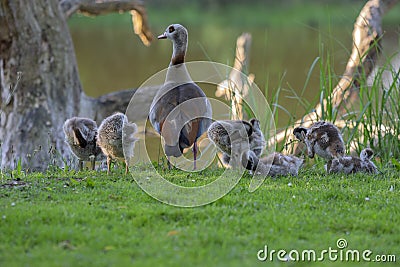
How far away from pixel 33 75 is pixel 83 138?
16.5ft

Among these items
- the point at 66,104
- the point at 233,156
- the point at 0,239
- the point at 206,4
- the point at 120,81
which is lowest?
the point at 0,239

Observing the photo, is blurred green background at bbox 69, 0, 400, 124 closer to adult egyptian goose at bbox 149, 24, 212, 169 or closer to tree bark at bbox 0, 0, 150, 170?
tree bark at bbox 0, 0, 150, 170

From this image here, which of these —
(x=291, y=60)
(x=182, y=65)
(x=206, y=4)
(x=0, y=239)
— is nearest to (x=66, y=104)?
(x=182, y=65)

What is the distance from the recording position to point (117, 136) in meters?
7.29

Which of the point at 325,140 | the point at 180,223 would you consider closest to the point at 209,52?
the point at 325,140

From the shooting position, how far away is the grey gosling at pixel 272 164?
23.6ft

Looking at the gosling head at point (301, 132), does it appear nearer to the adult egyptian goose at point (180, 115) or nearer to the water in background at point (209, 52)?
the adult egyptian goose at point (180, 115)

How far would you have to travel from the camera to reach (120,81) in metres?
25.2

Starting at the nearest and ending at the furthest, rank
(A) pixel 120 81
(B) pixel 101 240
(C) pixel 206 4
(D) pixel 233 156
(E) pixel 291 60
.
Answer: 1. (B) pixel 101 240
2. (D) pixel 233 156
3. (A) pixel 120 81
4. (E) pixel 291 60
5. (C) pixel 206 4

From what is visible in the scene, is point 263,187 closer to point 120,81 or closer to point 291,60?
point 120,81

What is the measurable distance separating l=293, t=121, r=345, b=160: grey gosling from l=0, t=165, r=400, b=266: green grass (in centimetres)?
63

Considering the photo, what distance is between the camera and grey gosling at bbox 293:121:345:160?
7652 millimetres

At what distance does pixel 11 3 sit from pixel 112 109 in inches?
108

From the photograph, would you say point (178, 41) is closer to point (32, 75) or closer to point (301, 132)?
point (301, 132)
